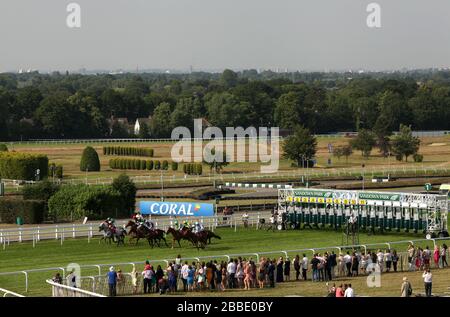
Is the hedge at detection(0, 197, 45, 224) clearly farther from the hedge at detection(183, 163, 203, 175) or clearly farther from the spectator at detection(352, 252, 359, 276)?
the hedge at detection(183, 163, 203, 175)

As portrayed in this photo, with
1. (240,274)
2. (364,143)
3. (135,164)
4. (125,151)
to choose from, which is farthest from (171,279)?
(125,151)

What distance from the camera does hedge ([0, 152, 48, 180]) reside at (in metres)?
65.6

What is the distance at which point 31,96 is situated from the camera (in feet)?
407

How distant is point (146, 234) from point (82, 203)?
30.7 feet

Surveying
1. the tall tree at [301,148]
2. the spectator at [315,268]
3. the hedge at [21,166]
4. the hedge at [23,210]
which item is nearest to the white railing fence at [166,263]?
the spectator at [315,268]

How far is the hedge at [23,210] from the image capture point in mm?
44406

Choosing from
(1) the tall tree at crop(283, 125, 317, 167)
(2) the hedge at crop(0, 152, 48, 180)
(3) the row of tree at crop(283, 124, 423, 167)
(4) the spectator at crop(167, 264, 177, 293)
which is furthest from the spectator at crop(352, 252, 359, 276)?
(1) the tall tree at crop(283, 125, 317, 167)

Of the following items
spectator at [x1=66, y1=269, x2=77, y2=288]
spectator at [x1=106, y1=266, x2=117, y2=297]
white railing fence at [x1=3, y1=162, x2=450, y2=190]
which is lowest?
white railing fence at [x1=3, y1=162, x2=450, y2=190]

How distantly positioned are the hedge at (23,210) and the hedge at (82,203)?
2.03ft

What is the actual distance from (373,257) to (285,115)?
9611cm

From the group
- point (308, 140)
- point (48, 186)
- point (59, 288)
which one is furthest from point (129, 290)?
point (308, 140)

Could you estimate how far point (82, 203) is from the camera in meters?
44.2

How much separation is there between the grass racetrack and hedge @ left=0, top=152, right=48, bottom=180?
1092 inches
